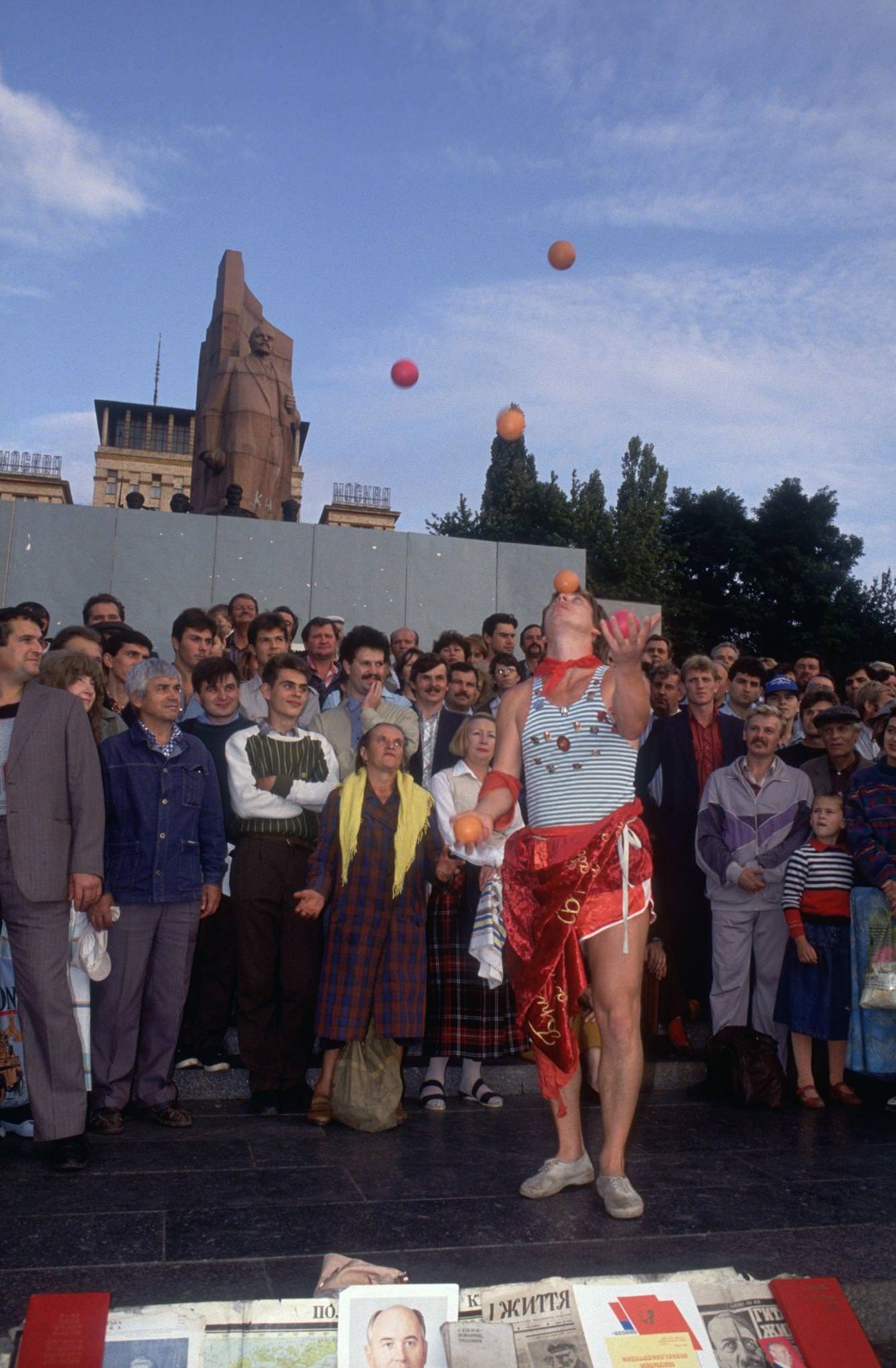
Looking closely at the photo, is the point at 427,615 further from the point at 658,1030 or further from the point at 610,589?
the point at 610,589

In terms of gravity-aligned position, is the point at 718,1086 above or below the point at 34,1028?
below

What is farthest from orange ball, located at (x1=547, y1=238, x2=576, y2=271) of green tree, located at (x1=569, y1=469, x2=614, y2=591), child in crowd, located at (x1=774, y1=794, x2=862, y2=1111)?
green tree, located at (x1=569, y1=469, x2=614, y2=591)

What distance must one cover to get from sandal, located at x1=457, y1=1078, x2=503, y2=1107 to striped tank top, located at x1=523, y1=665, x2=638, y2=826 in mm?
2129

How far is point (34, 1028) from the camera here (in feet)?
14.5

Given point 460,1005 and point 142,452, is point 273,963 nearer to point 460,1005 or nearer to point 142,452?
point 460,1005

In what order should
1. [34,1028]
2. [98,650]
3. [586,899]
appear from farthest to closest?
[98,650]
[34,1028]
[586,899]

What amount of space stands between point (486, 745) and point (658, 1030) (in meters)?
2.11

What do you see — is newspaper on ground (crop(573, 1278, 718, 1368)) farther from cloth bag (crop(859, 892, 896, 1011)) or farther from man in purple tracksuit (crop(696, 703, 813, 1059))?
man in purple tracksuit (crop(696, 703, 813, 1059))

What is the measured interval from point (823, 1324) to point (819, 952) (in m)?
3.33

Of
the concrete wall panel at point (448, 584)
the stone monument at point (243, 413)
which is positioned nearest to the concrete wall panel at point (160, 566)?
the stone monument at point (243, 413)

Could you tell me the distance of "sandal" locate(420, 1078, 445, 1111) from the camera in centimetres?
559

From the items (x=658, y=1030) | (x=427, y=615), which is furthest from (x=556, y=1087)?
(x=427, y=615)

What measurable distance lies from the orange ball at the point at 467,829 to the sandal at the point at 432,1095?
2.49m

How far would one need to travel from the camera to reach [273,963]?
5566 millimetres
